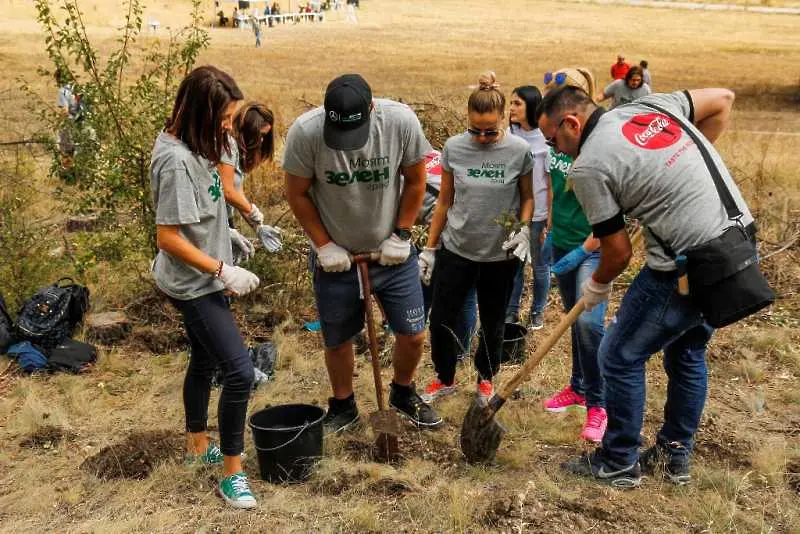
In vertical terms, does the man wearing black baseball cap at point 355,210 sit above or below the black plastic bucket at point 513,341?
above

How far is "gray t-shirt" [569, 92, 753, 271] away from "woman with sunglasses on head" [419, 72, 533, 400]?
93cm

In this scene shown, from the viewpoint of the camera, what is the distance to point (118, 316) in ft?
18.5

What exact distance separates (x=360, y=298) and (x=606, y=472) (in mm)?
1380

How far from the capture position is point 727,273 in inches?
119

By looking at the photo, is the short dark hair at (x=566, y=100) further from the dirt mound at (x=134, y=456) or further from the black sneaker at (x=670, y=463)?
the dirt mound at (x=134, y=456)

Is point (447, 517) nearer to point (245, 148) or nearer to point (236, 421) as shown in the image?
point (236, 421)

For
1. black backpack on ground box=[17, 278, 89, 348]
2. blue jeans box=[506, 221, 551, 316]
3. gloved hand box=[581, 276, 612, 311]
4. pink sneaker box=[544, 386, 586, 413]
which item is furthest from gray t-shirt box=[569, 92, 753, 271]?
black backpack on ground box=[17, 278, 89, 348]

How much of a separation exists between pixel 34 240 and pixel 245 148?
2.33 metres

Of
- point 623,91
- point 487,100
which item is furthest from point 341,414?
point 623,91

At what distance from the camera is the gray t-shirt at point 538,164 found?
4.84 meters

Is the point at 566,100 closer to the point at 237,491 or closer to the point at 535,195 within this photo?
the point at 535,195

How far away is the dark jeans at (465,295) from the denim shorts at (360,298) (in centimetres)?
31

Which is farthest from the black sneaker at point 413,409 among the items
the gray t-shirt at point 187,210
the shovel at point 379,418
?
the gray t-shirt at point 187,210

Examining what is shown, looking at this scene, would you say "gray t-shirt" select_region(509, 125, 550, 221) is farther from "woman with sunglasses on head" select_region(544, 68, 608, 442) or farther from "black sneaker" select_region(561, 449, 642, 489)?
"black sneaker" select_region(561, 449, 642, 489)
